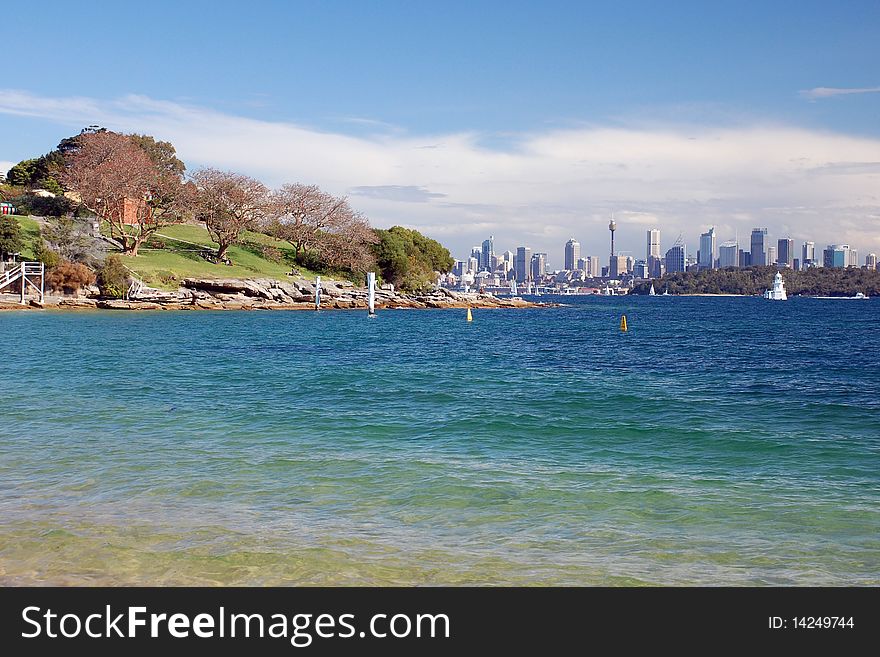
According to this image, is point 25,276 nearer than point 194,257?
Yes

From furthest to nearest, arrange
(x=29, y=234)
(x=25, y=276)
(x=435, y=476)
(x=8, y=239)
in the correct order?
1. (x=29, y=234)
2. (x=8, y=239)
3. (x=25, y=276)
4. (x=435, y=476)

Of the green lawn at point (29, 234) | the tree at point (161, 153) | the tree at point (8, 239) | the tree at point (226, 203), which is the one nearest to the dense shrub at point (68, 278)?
the green lawn at point (29, 234)

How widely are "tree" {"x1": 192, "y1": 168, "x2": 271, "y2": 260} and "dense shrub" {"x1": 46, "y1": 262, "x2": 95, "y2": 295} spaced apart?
1826 cm

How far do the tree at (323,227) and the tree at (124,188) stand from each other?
42.8ft

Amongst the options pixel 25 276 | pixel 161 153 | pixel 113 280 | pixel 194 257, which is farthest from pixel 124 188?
pixel 161 153

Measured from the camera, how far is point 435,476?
39.0 ft

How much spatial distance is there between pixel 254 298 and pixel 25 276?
21.6 metres

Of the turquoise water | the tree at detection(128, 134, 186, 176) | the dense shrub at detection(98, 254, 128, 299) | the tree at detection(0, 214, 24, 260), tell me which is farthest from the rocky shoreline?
the turquoise water

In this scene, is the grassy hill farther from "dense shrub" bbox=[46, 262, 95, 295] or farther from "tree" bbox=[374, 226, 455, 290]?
"tree" bbox=[374, 226, 455, 290]

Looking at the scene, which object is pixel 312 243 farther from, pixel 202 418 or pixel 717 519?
pixel 717 519

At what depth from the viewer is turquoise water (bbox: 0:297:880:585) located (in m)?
7.92

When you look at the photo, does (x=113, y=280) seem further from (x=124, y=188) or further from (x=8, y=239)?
(x=124, y=188)
